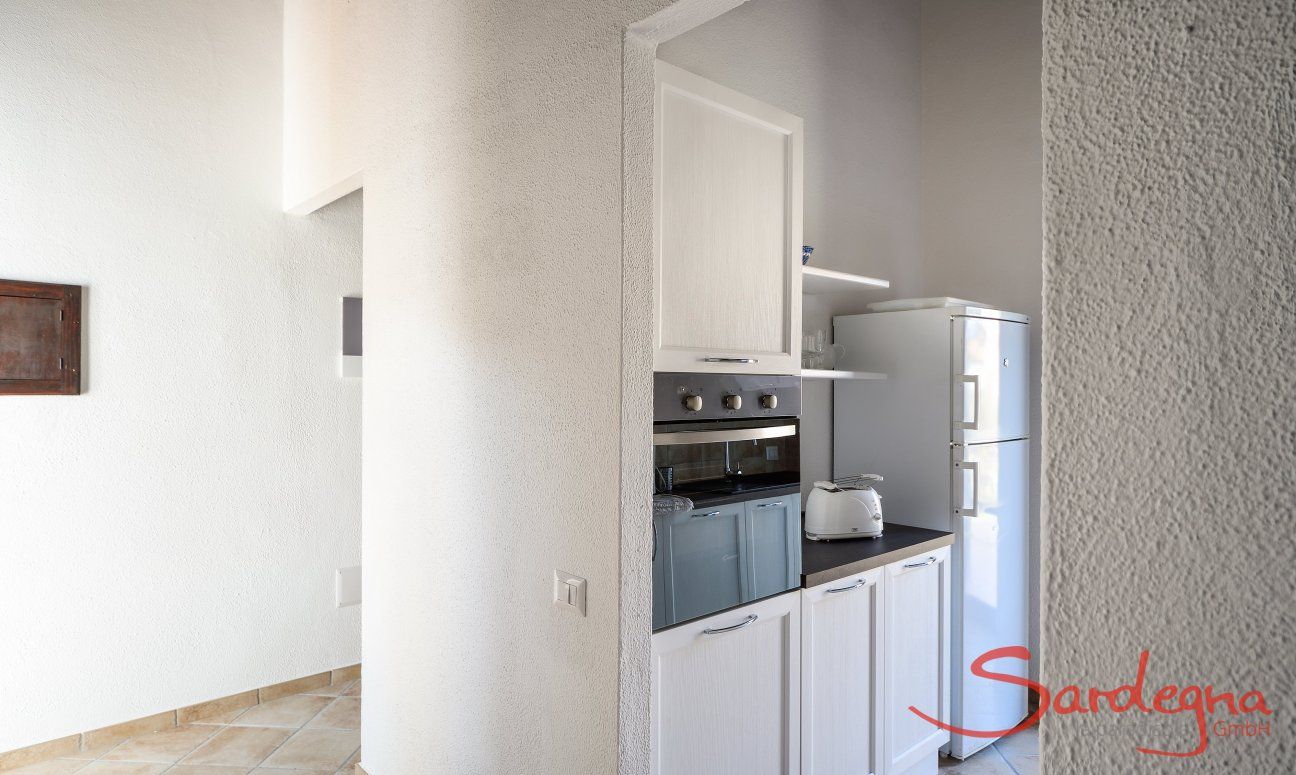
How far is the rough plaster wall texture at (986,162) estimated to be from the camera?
3.62 metres

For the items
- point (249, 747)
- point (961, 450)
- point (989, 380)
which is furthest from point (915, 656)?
point (249, 747)

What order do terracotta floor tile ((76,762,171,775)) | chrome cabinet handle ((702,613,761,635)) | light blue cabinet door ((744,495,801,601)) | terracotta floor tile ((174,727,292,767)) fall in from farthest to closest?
1. terracotta floor tile ((174,727,292,767))
2. terracotta floor tile ((76,762,171,775))
3. light blue cabinet door ((744,495,801,601))
4. chrome cabinet handle ((702,613,761,635))

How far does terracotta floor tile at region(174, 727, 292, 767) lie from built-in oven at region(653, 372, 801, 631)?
2.04m

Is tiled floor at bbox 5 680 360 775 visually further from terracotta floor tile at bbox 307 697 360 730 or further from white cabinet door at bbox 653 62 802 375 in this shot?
white cabinet door at bbox 653 62 802 375

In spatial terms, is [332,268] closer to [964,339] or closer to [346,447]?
[346,447]

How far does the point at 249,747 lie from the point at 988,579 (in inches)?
120

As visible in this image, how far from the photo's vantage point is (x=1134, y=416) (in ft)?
2.75

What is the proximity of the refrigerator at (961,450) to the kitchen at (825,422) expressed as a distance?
1 cm

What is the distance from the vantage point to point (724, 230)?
2.00 m

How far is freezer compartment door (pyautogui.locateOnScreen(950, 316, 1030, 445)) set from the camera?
306 cm

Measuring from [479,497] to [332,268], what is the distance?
200 centimetres

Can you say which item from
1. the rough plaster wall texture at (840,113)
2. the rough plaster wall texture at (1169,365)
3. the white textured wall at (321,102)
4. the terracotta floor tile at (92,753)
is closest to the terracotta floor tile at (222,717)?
the terracotta floor tile at (92,753)

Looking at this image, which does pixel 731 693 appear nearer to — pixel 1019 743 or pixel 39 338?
pixel 1019 743

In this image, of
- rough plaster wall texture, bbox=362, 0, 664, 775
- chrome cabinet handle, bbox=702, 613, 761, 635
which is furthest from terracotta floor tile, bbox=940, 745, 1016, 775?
rough plaster wall texture, bbox=362, 0, 664, 775
